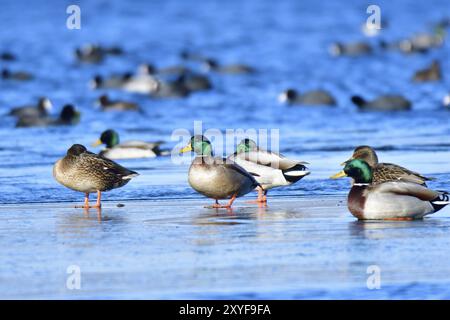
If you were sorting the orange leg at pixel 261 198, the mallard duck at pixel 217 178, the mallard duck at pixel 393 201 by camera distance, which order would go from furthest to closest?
the orange leg at pixel 261 198 → the mallard duck at pixel 217 178 → the mallard duck at pixel 393 201

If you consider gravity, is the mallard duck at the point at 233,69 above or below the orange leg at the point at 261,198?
above

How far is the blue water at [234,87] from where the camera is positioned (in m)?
16.2

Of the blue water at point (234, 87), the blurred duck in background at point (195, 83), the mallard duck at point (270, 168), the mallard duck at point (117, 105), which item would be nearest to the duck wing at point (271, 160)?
the mallard duck at point (270, 168)

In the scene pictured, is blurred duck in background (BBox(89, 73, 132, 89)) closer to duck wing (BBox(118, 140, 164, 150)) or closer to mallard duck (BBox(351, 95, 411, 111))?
mallard duck (BBox(351, 95, 411, 111))

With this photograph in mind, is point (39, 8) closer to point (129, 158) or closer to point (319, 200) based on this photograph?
point (129, 158)

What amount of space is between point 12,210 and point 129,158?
212 inches

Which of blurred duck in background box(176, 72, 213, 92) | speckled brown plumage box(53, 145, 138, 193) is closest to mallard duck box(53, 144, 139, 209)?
speckled brown plumage box(53, 145, 138, 193)

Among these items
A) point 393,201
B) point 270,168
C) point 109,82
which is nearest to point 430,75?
point 109,82

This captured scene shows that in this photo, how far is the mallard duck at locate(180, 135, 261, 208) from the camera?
12672 mm

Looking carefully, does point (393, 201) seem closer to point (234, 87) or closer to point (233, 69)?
point (234, 87)

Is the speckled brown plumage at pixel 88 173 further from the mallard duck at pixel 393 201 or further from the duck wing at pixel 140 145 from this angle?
the duck wing at pixel 140 145

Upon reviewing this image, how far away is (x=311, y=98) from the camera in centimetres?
2811

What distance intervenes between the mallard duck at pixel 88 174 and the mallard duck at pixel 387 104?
13190mm

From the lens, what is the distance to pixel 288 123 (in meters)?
24.0
